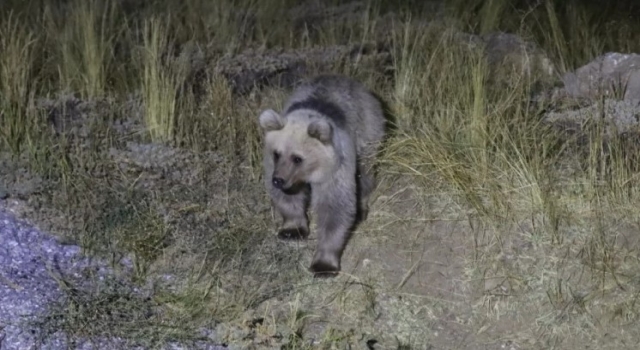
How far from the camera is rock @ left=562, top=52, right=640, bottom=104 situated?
25.6 ft

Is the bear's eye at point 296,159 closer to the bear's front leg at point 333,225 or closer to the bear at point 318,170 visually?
the bear at point 318,170

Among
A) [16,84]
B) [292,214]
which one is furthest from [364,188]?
[16,84]

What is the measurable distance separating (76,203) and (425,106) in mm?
2474

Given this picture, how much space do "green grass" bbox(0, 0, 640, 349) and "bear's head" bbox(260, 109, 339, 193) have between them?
1.64 ft

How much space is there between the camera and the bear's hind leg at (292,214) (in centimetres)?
654

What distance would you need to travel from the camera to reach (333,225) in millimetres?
6320

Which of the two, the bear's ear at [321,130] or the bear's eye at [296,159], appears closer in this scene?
the bear's ear at [321,130]

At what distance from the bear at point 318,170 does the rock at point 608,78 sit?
2082mm

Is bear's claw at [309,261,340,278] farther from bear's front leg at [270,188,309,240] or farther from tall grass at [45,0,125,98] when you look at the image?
tall grass at [45,0,125,98]

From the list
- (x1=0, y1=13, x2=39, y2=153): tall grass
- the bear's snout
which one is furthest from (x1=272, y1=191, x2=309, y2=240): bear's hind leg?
(x1=0, y1=13, x2=39, y2=153): tall grass

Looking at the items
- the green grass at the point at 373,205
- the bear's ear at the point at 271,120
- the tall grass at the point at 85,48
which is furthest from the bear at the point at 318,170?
the tall grass at the point at 85,48

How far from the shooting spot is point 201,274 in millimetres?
6148

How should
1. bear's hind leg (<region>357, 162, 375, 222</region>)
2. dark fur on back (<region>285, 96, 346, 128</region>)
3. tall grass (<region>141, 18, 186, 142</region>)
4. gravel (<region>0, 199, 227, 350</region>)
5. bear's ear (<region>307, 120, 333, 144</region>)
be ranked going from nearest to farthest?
gravel (<region>0, 199, 227, 350</region>) → bear's ear (<region>307, 120, 333, 144</region>) → dark fur on back (<region>285, 96, 346, 128</region>) → bear's hind leg (<region>357, 162, 375, 222</region>) → tall grass (<region>141, 18, 186, 142</region>)

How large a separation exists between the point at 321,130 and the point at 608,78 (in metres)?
2.83
